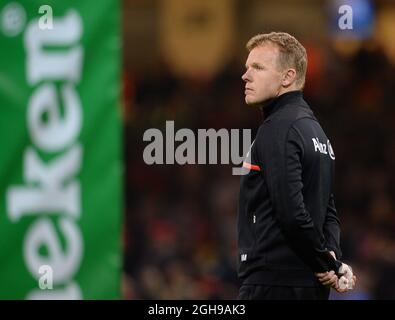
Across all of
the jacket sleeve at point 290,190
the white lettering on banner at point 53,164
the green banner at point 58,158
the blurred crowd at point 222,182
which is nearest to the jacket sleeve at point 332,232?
the jacket sleeve at point 290,190

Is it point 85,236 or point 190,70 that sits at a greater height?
point 190,70

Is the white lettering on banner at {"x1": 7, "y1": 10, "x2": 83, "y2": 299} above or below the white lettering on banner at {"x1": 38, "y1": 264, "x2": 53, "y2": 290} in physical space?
above

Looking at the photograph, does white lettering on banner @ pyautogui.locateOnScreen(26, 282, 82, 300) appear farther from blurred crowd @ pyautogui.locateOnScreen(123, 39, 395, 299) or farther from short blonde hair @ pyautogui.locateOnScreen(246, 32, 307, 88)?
blurred crowd @ pyautogui.locateOnScreen(123, 39, 395, 299)

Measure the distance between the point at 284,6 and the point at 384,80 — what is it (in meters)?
2.30

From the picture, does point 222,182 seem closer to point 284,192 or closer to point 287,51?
point 287,51

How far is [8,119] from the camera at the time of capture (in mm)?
3426

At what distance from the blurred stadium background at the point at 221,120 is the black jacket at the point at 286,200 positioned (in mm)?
4915

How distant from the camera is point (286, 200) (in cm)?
347

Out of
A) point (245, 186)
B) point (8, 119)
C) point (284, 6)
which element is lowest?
point (245, 186)

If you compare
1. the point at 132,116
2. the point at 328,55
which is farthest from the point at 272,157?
the point at 328,55

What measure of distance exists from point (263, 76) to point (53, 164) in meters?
0.85

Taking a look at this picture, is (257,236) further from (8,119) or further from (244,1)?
(244,1)

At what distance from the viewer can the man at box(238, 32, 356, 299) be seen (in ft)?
11.5

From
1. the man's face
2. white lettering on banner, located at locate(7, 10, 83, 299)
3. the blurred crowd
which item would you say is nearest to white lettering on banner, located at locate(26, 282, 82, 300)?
white lettering on banner, located at locate(7, 10, 83, 299)
